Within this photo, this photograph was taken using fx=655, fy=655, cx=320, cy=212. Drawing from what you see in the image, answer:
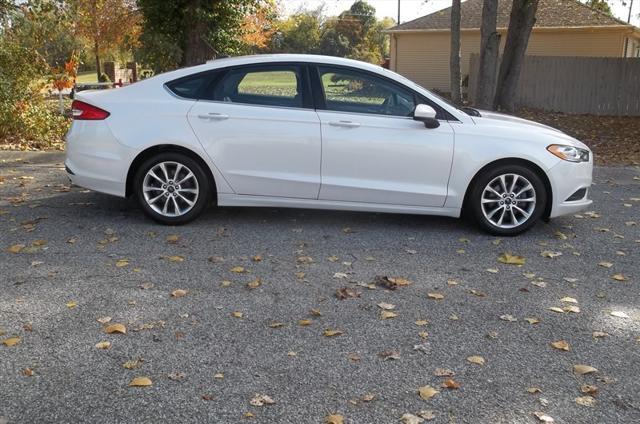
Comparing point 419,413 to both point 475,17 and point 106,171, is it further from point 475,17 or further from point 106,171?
point 475,17

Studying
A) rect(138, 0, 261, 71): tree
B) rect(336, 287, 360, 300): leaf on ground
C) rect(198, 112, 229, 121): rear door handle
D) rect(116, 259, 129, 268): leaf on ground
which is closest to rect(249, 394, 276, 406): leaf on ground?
rect(336, 287, 360, 300): leaf on ground

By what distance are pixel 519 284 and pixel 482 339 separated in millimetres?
1185

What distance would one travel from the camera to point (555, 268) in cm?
564

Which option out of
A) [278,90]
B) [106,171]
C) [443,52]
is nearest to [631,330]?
[278,90]

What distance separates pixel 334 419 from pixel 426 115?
3.65 meters

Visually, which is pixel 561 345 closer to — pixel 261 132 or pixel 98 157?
pixel 261 132

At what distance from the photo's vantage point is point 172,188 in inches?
253

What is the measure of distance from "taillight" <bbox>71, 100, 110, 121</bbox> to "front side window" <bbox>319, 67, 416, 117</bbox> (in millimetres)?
2177

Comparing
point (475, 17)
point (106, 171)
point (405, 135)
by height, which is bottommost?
point (106, 171)

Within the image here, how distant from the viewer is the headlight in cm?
647

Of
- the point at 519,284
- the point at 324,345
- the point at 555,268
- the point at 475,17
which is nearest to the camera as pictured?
the point at 324,345

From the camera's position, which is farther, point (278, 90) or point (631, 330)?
point (278, 90)

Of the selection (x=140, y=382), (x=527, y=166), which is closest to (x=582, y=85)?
(x=527, y=166)

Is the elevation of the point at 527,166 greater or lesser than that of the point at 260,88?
lesser
